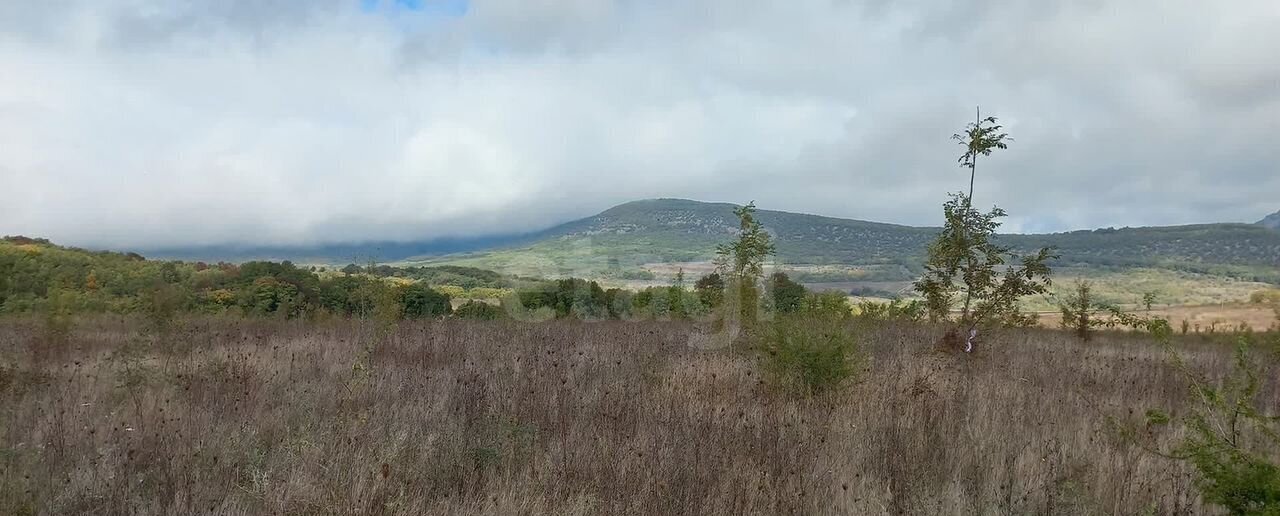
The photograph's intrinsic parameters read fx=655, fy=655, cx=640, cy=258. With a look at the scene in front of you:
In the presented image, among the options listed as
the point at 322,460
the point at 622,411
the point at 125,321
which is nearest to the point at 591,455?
the point at 622,411

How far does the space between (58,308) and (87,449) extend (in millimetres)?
7836

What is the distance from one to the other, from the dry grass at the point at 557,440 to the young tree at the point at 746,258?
7.81 ft

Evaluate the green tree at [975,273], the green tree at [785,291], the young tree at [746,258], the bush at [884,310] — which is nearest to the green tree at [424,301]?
the green tree at [785,291]

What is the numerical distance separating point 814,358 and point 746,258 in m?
4.42

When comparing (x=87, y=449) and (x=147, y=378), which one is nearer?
(x=87, y=449)

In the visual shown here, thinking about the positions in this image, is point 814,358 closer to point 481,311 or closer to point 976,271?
point 976,271

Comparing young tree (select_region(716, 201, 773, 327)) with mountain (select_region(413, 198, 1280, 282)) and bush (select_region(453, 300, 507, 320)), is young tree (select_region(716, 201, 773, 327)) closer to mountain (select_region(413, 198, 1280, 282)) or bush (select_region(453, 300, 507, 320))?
bush (select_region(453, 300, 507, 320))

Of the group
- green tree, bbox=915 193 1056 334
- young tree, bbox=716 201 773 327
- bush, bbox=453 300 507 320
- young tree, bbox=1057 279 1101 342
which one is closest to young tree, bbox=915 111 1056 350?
green tree, bbox=915 193 1056 334

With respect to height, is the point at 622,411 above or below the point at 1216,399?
below

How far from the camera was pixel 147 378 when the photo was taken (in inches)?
262

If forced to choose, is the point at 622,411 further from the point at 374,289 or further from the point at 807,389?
the point at 374,289

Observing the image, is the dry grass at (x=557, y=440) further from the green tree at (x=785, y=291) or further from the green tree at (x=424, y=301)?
the green tree at (x=424, y=301)

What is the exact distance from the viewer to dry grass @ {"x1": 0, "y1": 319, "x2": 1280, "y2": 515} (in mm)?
3744

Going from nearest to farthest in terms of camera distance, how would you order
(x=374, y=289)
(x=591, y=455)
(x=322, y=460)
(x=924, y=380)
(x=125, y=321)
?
(x=322, y=460), (x=591, y=455), (x=924, y=380), (x=374, y=289), (x=125, y=321)
